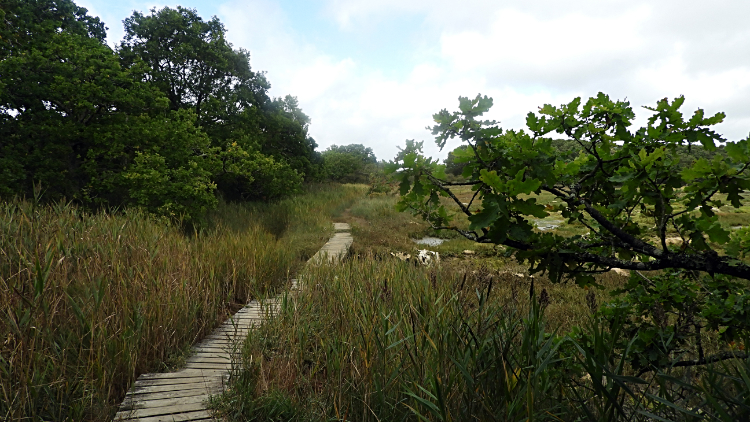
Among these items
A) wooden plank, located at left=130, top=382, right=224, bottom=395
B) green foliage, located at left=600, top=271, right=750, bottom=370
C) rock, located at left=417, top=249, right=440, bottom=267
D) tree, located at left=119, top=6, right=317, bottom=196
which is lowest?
wooden plank, located at left=130, top=382, right=224, bottom=395

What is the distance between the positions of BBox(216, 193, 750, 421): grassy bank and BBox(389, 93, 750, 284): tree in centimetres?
38

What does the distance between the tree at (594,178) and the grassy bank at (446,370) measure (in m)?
0.38

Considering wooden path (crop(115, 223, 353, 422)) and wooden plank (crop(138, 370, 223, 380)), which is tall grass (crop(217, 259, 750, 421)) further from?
wooden plank (crop(138, 370, 223, 380))

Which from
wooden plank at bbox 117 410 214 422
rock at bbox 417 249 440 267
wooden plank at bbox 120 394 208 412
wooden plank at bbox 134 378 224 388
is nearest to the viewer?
wooden plank at bbox 117 410 214 422

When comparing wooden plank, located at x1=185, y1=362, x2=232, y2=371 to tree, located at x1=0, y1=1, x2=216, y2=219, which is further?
tree, located at x1=0, y1=1, x2=216, y2=219

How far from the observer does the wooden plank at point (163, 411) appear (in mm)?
2377

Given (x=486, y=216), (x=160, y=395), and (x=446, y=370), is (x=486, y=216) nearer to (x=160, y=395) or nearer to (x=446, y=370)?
(x=446, y=370)

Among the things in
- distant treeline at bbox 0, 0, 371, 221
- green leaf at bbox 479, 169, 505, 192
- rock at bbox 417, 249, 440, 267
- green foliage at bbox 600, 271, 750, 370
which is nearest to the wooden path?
green leaf at bbox 479, 169, 505, 192

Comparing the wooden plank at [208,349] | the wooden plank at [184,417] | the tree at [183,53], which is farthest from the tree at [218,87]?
the wooden plank at [184,417]

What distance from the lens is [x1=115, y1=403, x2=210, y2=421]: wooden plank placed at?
7.80ft

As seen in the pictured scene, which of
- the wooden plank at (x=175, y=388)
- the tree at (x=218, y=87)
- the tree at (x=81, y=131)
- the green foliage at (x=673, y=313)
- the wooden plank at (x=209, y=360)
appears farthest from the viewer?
the tree at (x=218, y=87)

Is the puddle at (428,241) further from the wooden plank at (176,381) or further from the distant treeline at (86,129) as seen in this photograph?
the wooden plank at (176,381)

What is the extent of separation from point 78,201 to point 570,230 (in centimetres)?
1441

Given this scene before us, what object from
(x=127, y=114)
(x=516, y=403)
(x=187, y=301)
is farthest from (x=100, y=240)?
(x=127, y=114)
